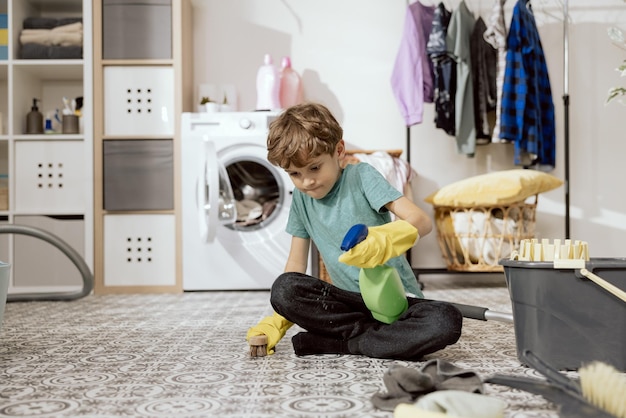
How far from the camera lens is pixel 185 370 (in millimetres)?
1281

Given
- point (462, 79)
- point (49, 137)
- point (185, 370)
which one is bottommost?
point (185, 370)

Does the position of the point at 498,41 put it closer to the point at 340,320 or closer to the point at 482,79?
the point at 482,79

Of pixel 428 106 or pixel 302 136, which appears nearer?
pixel 302 136

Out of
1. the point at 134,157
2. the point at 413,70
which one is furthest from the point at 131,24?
the point at 413,70

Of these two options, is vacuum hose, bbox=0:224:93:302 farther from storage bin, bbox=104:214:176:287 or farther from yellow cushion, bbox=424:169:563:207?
yellow cushion, bbox=424:169:563:207

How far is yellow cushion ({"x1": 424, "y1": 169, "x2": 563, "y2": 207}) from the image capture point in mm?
2912

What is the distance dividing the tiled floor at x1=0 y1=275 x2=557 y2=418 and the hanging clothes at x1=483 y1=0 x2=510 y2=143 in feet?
4.65

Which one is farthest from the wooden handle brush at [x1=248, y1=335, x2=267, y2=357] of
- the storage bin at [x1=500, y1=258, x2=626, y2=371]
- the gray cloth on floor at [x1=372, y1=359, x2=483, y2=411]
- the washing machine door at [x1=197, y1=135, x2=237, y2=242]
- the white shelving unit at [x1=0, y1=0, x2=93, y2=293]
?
the white shelving unit at [x1=0, y1=0, x2=93, y2=293]

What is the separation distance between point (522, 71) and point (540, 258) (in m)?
2.11

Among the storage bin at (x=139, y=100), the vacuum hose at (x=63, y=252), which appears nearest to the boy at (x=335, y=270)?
the vacuum hose at (x=63, y=252)

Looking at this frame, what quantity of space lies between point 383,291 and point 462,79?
209 centimetres

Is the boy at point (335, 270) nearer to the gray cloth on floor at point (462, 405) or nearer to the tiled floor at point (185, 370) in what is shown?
the tiled floor at point (185, 370)

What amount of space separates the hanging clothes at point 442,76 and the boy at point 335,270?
1.77 metres

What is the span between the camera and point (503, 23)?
313cm
